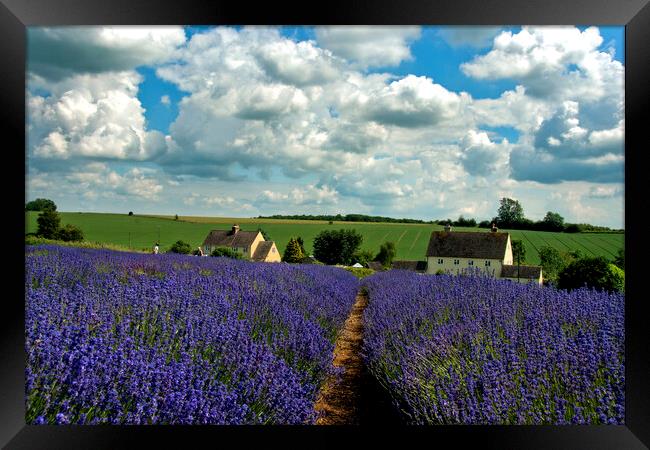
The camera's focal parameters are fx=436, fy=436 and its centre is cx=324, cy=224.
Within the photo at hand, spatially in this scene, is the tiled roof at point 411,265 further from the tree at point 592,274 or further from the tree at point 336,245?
the tree at point 592,274

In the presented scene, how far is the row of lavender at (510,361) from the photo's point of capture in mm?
2080

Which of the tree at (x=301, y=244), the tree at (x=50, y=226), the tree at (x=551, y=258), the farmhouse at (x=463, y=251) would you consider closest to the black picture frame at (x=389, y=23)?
the tree at (x=50, y=226)

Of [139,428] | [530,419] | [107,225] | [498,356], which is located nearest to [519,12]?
[498,356]

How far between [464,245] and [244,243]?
7649 mm

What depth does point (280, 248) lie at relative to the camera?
1625 centimetres

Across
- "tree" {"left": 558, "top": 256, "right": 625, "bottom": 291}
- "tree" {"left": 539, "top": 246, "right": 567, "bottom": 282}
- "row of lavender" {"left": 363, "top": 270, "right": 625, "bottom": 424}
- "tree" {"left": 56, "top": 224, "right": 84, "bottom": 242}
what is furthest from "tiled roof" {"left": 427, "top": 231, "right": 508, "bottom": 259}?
"tree" {"left": 56, "top": 224, "right": 84, "bottom": 242}

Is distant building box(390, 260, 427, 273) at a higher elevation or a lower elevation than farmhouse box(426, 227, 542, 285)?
lower

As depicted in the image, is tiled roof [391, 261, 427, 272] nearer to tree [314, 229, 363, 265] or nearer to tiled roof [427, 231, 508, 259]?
tiled roof [427, 231, 508, 259]

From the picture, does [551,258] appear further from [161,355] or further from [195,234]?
[195,234]

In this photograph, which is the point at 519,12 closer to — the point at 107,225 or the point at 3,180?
the point at 3,180

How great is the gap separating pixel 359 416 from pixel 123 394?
4.67 ft

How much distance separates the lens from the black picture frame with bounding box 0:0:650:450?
6.79ft

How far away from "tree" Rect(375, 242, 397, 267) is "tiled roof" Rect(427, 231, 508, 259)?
2165 mm

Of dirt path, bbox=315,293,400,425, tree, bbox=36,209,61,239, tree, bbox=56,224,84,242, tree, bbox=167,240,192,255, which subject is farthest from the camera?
tree, bbox=167,240,192,255
